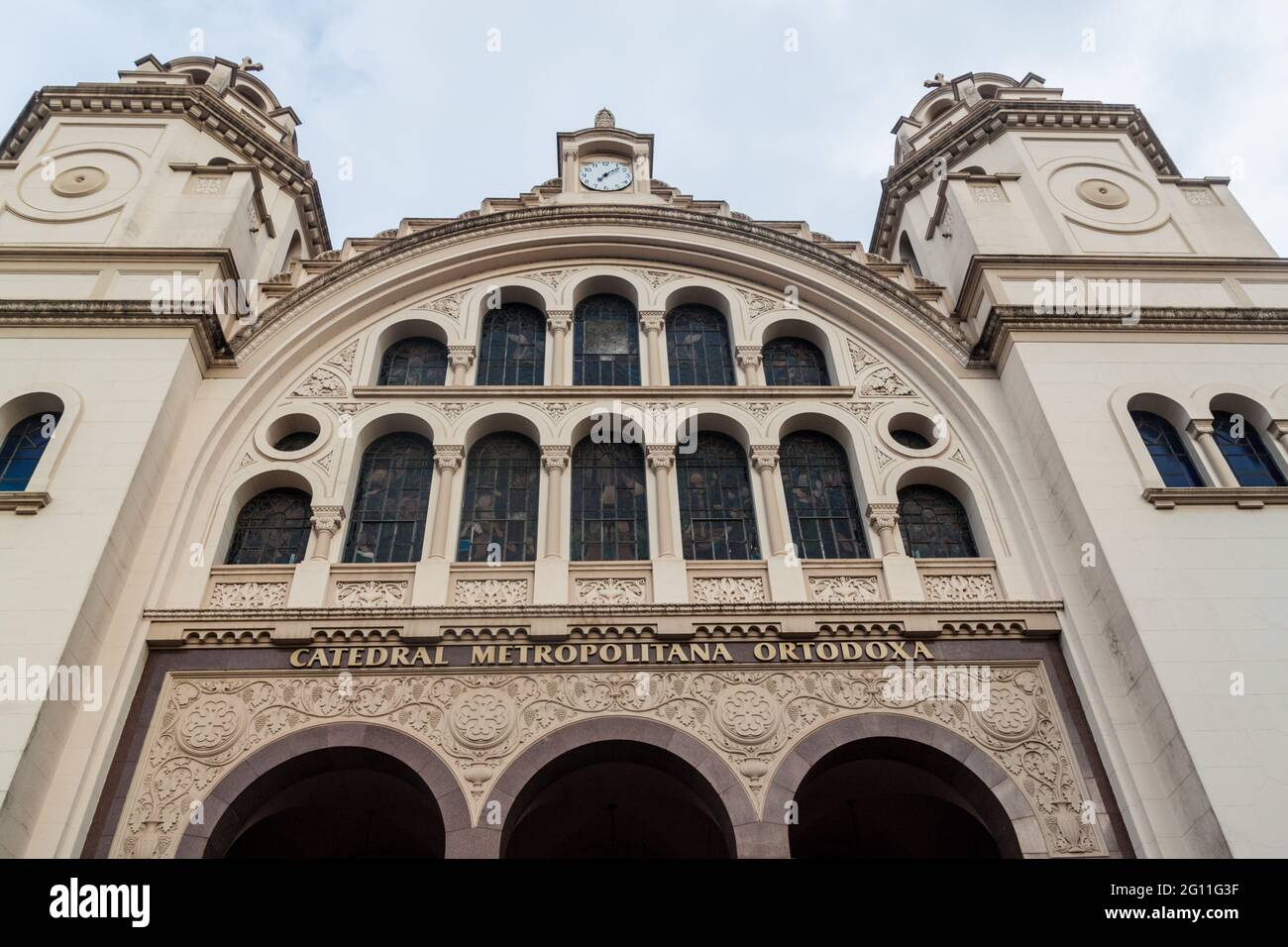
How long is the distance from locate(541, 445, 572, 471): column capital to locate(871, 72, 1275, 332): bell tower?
7401 millimetres

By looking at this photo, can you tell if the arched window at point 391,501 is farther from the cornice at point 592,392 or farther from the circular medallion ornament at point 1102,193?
the circular medallion ornament at point 1102,193

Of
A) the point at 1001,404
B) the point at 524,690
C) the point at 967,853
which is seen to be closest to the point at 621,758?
the point at 524,690

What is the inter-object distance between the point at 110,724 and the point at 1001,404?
43.5ft

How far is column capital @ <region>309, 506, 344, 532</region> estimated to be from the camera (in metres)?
14.9

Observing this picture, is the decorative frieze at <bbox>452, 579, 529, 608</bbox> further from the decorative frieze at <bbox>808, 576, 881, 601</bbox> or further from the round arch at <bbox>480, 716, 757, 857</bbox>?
the decorative frieze at <bbox>808, 576, 881, 601</bbox>

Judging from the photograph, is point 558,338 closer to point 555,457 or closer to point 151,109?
point 555,457

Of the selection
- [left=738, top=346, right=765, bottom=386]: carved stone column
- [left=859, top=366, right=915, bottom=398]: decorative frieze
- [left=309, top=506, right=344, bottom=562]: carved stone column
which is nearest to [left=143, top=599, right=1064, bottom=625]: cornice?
[left=309, top=506, right=344, bottom=562]: carved stone column

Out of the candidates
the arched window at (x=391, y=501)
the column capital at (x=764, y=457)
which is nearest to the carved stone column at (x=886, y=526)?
the column capital at (x=764, y=457)

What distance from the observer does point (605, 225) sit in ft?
64.8

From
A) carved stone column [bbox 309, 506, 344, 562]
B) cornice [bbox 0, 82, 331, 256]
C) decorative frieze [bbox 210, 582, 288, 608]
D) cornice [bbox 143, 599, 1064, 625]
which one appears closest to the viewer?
cornice [bbox 143, 599, 1064, 625]

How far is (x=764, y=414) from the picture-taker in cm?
1681

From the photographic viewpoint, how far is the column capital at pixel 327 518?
14859mm

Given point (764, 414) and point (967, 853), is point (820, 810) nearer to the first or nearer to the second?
point (967, 853)

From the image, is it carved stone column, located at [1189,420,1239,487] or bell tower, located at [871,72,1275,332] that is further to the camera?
bell tower, located at [871,72,1275,332]
